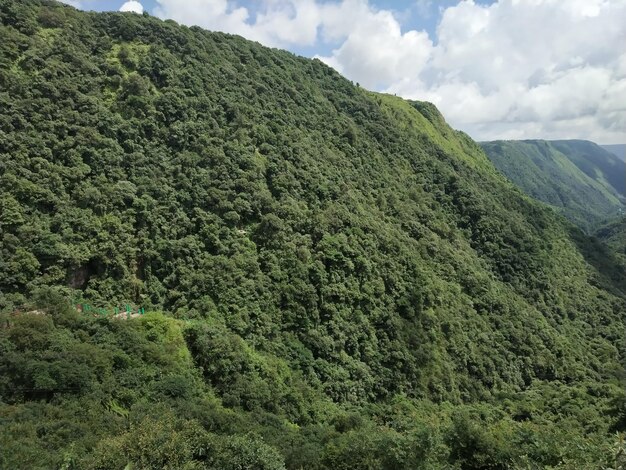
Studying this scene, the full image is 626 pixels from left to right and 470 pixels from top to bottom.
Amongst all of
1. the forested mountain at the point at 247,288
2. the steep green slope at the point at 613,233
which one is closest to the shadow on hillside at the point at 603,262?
the forested mountain at the point at 247,288

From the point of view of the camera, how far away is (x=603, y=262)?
348ft

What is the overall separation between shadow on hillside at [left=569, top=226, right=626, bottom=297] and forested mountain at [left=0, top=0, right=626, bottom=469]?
12.0 m

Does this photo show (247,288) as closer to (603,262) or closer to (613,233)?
(603,262)

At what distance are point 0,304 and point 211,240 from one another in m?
22.2

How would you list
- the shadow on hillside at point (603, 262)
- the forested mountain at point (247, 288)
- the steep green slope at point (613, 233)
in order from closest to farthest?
the forested mountain at point (247, 288)
the shadow on hillside at point (603, 262)
the steep green slope at point (613, 233)

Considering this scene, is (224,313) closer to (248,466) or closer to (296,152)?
(248,466)

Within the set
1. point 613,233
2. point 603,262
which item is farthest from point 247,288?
point 613,233

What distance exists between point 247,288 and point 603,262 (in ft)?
299

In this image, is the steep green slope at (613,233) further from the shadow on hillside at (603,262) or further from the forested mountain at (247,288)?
the forested mountain at (247,288)

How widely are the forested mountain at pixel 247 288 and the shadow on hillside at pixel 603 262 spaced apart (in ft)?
39.3

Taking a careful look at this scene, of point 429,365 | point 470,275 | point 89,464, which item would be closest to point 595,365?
point 470,275

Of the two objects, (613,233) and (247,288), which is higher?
(613,233)

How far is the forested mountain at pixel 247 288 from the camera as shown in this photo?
99.9 ft

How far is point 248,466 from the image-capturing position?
24516mm
